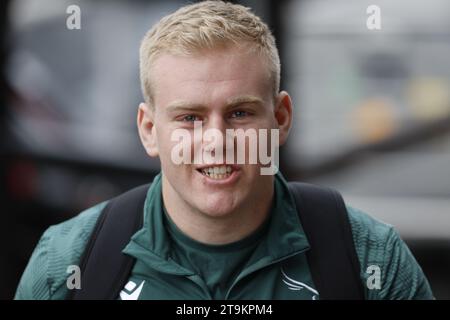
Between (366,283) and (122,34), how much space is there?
333 cm

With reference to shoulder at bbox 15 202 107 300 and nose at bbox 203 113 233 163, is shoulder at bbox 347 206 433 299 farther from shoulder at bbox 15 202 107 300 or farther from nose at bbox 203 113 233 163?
shoulder at bbox 15 202 107 300

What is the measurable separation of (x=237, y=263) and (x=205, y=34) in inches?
19.9

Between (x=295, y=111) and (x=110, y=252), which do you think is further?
(x=295, y=111)

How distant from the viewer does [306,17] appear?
18.0 ft

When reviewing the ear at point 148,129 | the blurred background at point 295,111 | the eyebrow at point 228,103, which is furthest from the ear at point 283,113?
the blurred background at point 295,111

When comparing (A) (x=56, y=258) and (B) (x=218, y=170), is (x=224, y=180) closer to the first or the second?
(B) (x=218, y=170)

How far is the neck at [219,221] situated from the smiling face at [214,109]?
3cm

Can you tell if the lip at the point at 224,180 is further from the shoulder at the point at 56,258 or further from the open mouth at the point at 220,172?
the shoulder at the point at 56,258

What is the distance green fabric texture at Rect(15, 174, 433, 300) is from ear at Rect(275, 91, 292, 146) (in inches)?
6.5

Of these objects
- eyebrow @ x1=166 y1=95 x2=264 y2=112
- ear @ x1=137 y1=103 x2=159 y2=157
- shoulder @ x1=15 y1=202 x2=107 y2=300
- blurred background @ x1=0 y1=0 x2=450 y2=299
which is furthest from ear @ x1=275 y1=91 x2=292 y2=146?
blurred background @ x1=0 y1=0 x2=450 y2=299

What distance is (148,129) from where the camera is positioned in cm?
225

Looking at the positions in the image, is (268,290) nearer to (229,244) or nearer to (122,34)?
(229,244)

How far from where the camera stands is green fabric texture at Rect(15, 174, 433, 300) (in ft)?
6.97

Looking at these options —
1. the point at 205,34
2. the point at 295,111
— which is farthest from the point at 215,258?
the point at 295,111
